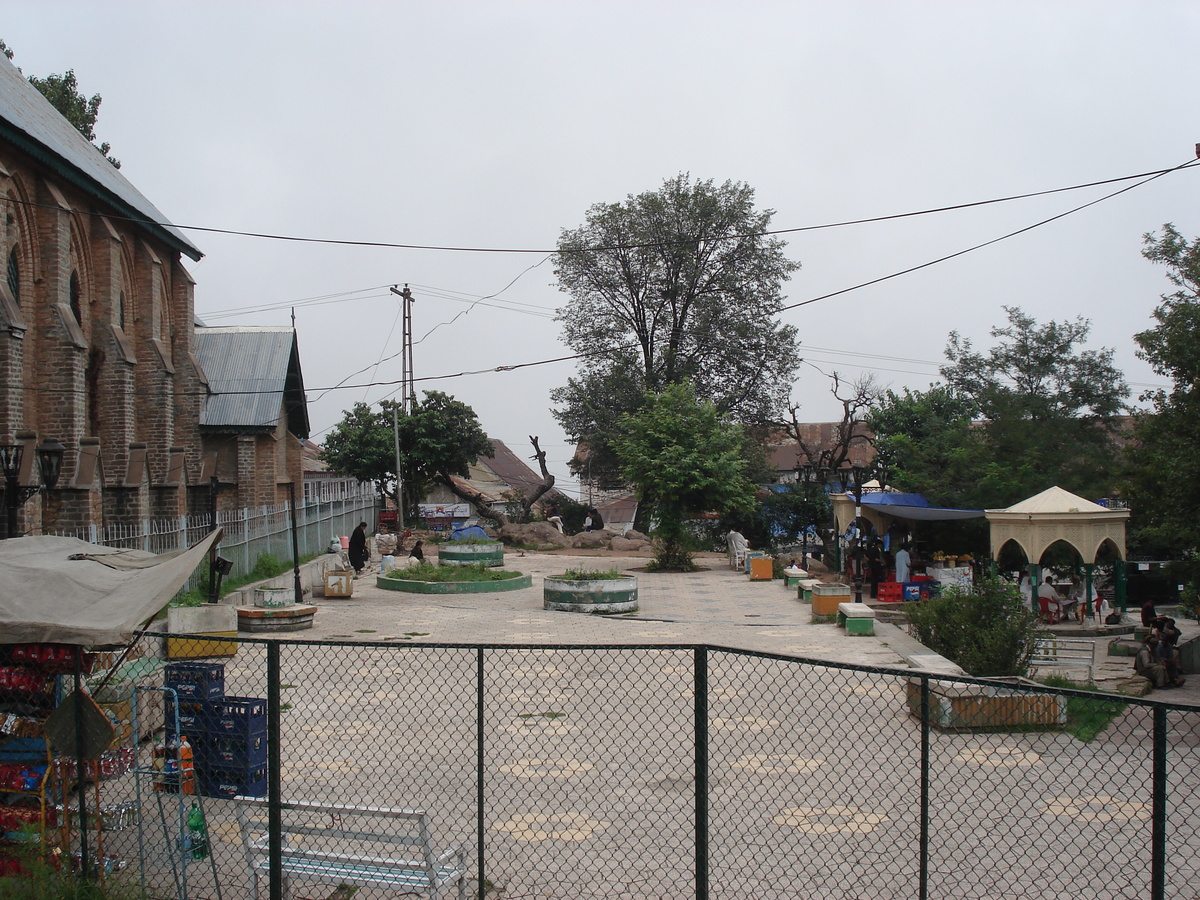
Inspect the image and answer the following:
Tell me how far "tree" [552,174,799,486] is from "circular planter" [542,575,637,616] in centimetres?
2250

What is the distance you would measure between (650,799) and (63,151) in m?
22.7

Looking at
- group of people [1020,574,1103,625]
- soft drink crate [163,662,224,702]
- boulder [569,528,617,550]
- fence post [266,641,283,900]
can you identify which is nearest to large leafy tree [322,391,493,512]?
boulder [569,528,617,550]

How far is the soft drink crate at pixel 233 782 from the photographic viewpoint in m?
6.88

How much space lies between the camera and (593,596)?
781 inches

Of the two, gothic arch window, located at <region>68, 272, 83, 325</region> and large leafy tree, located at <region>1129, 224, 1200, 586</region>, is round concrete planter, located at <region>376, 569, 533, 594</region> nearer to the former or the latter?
gothic arch window, located at <region>68, 272, 83, 325</region>

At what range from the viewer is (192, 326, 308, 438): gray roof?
32.1m

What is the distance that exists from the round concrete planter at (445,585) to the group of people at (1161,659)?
14.5m

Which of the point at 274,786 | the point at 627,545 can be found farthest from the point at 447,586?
the point at 274,786

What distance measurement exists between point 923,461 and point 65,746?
109 ft

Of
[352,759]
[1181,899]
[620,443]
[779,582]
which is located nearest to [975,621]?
[1181,899]

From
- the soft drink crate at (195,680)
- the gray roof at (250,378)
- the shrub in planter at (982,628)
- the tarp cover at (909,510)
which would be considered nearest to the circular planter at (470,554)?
the gray roof at (250,378)

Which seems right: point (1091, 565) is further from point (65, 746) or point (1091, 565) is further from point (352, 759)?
point (65, 746)

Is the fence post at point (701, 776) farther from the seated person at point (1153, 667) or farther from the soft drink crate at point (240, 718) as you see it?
the seated person at point (1153, 667)

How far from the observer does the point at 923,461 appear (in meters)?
34.8
